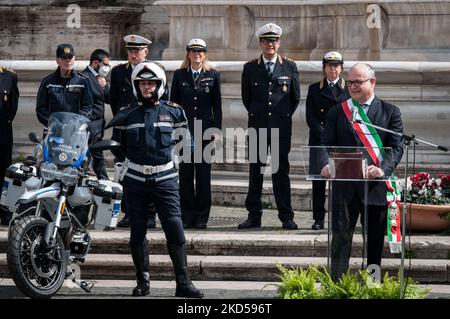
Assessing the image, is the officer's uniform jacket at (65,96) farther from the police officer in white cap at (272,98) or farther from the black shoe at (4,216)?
the police officer in white cap at (272,98)

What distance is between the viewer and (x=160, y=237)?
13.3 metres

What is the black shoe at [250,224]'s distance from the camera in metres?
13.9

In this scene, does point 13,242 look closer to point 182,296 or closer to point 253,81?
point 182,296

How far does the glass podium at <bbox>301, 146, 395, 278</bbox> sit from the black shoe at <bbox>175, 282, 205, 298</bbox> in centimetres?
135

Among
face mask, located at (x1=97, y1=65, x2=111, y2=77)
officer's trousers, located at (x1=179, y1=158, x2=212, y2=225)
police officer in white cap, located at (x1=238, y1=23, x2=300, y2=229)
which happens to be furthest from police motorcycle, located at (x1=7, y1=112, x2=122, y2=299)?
face mask, located at (x1=97, y1=65, x2=111, y2=77)

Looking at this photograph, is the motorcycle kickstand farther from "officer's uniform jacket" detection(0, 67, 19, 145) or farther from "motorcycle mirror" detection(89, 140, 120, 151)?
"officer's uniform jacket" detection(0, 67, 19, 145)

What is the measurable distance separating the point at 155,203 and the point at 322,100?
2.79 metres

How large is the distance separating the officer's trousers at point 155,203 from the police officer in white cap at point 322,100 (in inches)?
89.7

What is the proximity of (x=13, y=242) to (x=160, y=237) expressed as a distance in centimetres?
192

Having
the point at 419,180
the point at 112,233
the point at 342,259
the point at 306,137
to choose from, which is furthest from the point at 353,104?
the point at 306,137

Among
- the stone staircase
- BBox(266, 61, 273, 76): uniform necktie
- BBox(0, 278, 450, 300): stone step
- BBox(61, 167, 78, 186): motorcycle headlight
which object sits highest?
BBox(266, 61, 273, 76): uniform necktie

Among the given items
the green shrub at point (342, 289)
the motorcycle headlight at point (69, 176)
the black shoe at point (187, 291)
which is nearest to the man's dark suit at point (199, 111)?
the motorcycle headlight at point (69, 176)

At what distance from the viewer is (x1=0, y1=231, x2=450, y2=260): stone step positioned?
41.8 ft

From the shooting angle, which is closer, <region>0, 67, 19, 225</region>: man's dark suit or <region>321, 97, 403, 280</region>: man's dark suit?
<region>321, 97, 403, 280</region>: man's dark suit
